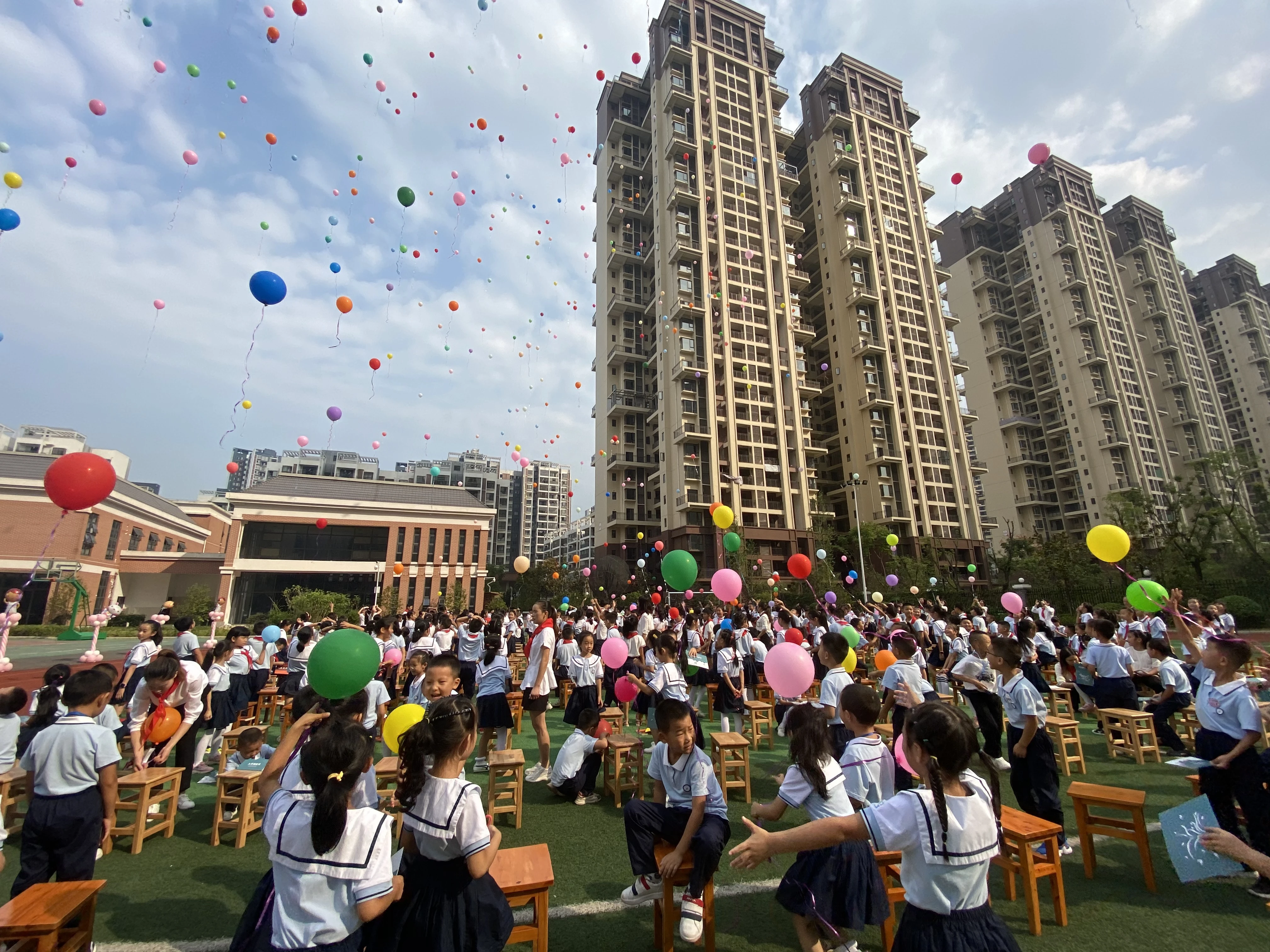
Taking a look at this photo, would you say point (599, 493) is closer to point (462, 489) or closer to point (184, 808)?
point (462, 489)

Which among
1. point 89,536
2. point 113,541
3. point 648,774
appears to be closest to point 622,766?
point 648,774

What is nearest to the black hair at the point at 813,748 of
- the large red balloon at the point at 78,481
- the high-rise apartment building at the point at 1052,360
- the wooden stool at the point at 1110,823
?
the wooden stool at the point at 1110,823

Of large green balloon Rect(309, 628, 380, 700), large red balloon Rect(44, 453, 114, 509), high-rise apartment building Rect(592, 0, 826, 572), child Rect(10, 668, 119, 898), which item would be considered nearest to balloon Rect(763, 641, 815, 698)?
large green balloon Rect(309, 628, 380, 700)

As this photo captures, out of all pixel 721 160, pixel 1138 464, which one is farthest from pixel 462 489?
pixel 1138 464

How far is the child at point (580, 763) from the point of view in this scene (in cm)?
533

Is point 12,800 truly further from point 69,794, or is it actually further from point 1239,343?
point 1239,343

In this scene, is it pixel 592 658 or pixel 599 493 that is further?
pixel 599 493

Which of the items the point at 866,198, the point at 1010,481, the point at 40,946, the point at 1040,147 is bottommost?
the point at 40,946

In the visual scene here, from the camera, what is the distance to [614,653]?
7.04 m

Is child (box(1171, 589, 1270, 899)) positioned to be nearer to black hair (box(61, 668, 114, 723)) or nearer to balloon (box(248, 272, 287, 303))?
black hair (box(61, 668, 114, 723))

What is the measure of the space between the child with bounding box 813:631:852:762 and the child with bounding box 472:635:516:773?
130 inches

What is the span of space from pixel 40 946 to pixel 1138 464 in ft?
215

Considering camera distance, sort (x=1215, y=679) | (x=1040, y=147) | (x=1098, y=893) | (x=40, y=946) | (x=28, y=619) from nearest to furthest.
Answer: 1. (x=40, y=946)
2. (x=1098, y=893)
3. (x=1215, y=679)
4. (x=1040, y=147)
5. (x=28, y=619)

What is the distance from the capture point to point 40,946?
236 centimetres
